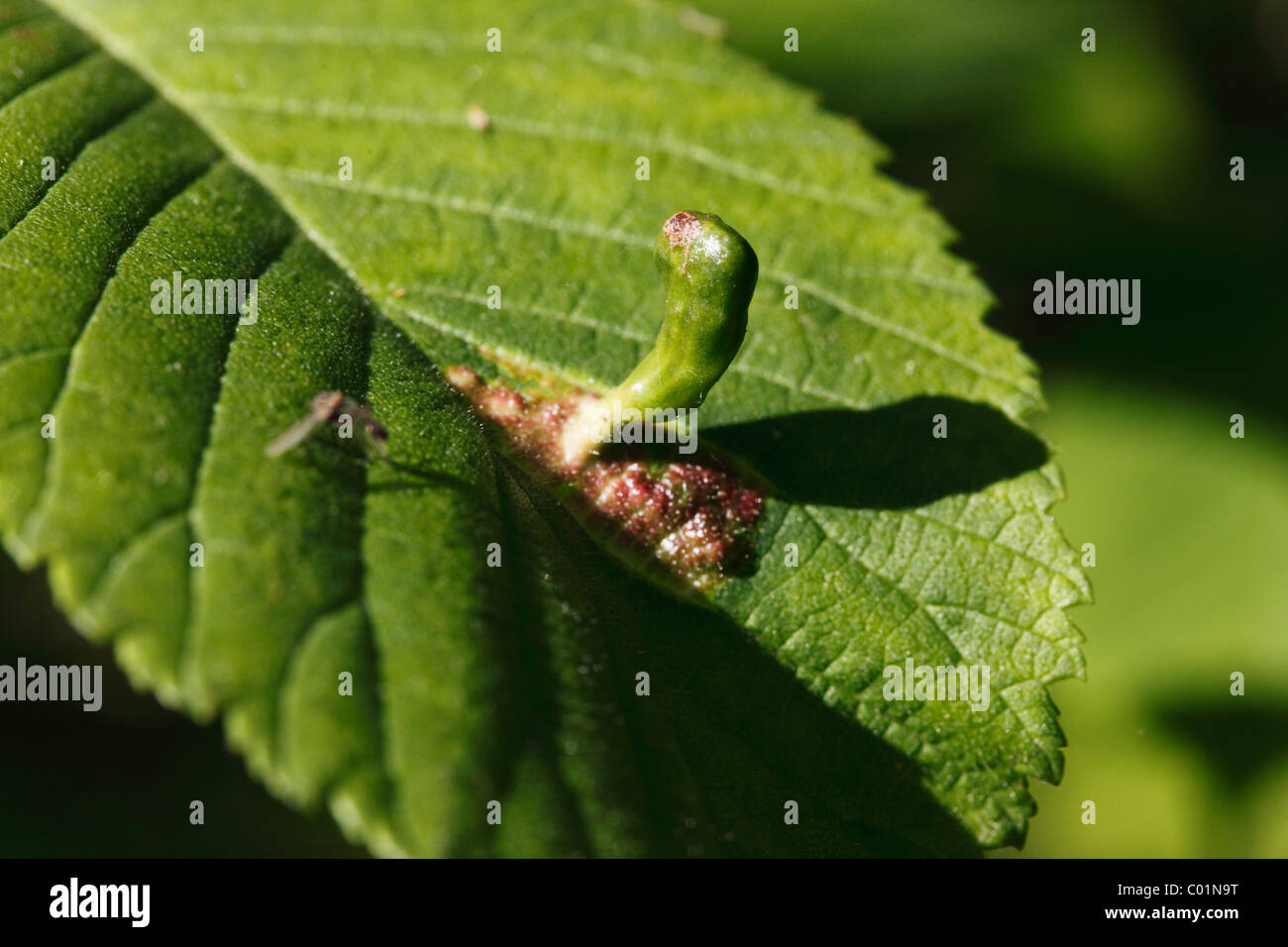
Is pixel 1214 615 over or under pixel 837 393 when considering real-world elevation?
under

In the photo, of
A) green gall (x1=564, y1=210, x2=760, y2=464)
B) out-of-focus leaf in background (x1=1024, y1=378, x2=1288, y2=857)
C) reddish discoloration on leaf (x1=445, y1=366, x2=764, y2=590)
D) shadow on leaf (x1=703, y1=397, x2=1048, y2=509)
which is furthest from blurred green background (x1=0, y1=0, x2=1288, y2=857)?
green gall (x1=564, y1=210, x2=760, y2=464)

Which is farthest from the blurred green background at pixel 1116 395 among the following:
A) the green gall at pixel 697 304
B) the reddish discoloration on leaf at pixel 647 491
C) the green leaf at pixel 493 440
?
the green gall at pixel 697 304

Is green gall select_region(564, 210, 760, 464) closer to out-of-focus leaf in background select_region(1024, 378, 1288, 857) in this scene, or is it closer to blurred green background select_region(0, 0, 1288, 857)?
blurred green background select_region(0, 0, 1288, 857)

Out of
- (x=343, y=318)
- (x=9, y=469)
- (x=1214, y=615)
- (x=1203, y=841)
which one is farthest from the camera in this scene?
(x=1214, y=615)

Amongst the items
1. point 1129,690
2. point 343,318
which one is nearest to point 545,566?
point 343,318

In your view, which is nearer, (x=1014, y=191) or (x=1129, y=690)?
(x=1129, y=690)

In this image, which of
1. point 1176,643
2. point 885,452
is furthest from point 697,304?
point 1176,643

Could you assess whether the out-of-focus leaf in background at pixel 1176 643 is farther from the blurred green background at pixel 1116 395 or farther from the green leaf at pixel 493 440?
the green leaf at pixel 493 440
